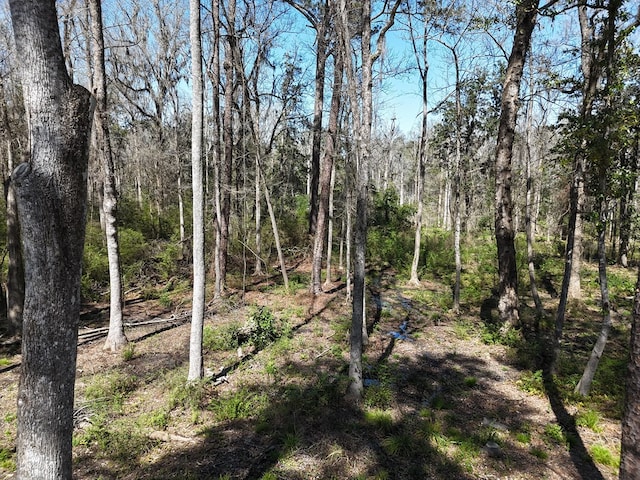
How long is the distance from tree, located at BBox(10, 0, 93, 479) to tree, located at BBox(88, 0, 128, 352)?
5388 mm

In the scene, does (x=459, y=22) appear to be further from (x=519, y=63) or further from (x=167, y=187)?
(x=167, y=187)

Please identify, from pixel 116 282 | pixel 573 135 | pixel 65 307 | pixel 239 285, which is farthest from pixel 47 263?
pixel 239 285

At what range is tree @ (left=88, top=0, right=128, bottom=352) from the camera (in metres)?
7.02

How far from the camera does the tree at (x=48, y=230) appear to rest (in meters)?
2.24

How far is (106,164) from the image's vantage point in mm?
7344

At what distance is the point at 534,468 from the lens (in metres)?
4.48

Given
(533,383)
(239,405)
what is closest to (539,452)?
(533,383)

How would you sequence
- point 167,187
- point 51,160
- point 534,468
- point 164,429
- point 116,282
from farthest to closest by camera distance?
1. point 167,187
2. point 116,282
3. point 164,429
4. point 534,468
5. point 51,160

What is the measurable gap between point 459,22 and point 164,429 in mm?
12955

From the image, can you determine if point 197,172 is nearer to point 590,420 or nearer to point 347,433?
point 347,433

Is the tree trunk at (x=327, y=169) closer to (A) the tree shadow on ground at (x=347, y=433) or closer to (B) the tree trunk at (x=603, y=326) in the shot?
(A) the tree shadow on ground at (x=347, y=433)

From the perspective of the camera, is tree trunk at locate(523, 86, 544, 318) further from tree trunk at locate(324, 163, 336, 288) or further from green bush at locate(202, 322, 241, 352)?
green bush at locate(202, 322, 241, 352)

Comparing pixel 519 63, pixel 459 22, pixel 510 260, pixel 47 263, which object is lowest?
pixel 510 260

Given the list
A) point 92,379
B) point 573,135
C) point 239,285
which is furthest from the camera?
point 239,285
